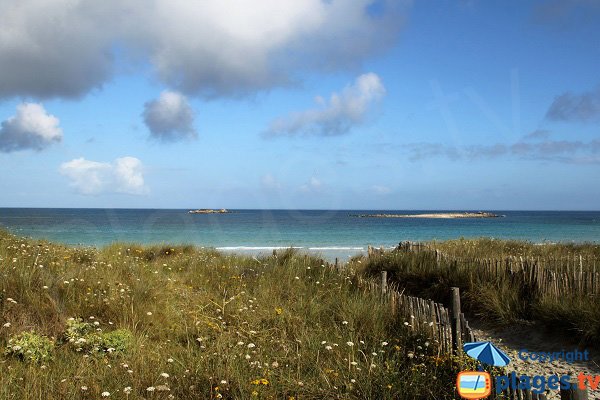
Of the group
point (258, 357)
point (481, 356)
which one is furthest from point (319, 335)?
point (481, 356)

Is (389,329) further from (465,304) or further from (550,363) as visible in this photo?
(465,304)

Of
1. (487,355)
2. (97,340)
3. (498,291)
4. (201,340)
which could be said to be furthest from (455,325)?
(97,340)

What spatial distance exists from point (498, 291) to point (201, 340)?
19.4 feet

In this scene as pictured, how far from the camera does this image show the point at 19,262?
835 cm

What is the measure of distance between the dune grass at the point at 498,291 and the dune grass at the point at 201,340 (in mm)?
2310

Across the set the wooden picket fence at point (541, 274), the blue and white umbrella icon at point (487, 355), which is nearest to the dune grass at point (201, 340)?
the blue and white umbrella icon at point (487, 355)

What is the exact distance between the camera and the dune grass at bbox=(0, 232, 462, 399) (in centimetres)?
462

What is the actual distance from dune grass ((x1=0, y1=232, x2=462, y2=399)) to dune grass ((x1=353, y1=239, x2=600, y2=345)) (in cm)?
231

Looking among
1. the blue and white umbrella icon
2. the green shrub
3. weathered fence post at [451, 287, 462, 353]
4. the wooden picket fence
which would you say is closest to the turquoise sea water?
the wooden picket fence

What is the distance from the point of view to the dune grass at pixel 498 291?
689 cm

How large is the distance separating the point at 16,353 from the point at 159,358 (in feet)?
5.62

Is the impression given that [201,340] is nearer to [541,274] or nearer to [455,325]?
[455,325]

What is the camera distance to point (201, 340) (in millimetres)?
5688

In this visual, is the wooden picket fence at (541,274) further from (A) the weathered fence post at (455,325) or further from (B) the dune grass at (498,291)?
(A) the weathered fence post at (455,325)
